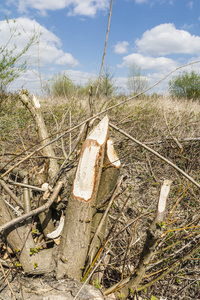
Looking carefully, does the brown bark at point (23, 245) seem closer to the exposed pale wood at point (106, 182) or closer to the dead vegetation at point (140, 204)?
the dead vegetation at point (140, 204)

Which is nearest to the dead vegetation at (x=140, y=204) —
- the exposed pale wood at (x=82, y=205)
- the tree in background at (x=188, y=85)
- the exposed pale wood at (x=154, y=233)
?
the exposed pale wood at (x=154, y=233)

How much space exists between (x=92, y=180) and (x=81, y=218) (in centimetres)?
26

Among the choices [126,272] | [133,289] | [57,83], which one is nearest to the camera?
[133,289]

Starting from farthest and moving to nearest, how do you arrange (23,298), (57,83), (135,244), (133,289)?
(57,83), (135,244), (133,289), (23,298)

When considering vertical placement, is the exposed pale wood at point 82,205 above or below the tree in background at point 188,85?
below

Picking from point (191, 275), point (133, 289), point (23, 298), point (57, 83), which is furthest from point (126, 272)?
point (57, 83)

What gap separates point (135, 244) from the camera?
2037mm

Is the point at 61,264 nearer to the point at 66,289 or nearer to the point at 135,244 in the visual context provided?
the point at 66,289

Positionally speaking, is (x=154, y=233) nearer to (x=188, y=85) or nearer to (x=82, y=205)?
(x=82, y=205)

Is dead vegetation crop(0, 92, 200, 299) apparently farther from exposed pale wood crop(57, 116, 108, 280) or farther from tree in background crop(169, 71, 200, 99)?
tree in background crop(169, 71, 200, 99)

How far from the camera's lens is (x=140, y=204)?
271 centimetres

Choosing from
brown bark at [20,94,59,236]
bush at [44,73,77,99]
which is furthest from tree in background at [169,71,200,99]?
brown bark at [20,94,59,236]

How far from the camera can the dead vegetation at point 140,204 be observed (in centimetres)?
164

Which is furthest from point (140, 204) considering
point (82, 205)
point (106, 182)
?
point (82, 205)
